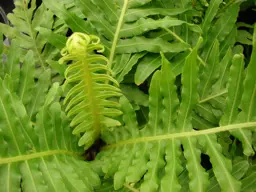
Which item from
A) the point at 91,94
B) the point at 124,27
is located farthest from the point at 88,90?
the point at 124,27

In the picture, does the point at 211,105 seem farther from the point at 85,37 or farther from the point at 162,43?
the point at 85,37

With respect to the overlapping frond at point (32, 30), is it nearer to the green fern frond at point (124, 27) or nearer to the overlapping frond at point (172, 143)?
the green fern frond at point (124, 27)

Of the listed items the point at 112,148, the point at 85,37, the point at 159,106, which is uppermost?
the point at 85,37

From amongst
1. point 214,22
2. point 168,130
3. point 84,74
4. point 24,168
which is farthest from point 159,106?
point 214,22

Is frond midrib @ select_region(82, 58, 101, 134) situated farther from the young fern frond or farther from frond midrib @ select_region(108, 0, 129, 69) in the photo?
frond midrib @ select_region(108, 0, 129, 69)

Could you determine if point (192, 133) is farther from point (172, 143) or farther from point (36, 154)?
point (36, 154)

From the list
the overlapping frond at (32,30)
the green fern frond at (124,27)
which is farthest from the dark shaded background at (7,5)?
the green fern frond at (124,27)

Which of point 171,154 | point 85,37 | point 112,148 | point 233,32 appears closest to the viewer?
point 85,37
